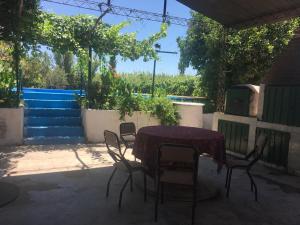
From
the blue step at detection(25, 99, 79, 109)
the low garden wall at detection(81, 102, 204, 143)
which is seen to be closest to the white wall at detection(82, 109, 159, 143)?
the low garden wall at detection(81, 102, 204, 143)

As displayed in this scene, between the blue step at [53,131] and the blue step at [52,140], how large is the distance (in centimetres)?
20

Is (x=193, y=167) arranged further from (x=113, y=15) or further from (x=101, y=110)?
(x=113, y=15)

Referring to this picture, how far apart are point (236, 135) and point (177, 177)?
4808 mm

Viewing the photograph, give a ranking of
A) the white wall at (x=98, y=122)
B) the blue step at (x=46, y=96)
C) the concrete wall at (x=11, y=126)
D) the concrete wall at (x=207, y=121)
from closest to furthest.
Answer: the concrete wall at (x=11, y=126) < the white wall at (x=98, y=122) < the blue step at (x=46, y=96) < the concrete wall at (x=207, y=121)

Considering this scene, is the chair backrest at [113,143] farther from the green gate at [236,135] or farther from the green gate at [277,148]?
the green gate at [236,135]

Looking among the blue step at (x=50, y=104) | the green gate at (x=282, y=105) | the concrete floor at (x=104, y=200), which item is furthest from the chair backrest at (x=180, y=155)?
the blue step at (x=50, y=104)

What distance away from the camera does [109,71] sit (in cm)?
941

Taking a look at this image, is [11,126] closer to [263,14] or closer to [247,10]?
[247,10]

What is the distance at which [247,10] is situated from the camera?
7.56 metres

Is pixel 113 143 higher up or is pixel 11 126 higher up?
pixel 113 143

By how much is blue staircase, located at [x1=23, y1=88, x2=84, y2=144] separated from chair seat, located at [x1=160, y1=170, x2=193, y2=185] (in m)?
5.09

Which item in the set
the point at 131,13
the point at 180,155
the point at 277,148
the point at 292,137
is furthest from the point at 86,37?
the point at 180,155

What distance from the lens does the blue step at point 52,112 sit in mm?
9172

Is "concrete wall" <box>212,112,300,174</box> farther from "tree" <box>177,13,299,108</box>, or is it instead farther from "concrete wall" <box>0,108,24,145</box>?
"concrete wall" <box>0,108,24,145</box>
